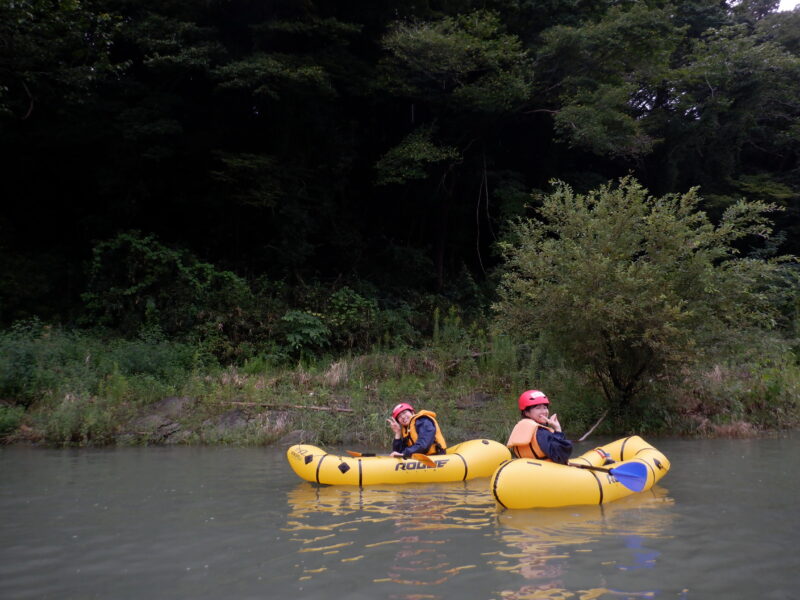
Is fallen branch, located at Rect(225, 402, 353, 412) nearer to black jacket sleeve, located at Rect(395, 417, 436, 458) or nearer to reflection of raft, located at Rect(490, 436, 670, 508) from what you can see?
black jacket sleeve, located at Rect(395, 417, 436, 458)

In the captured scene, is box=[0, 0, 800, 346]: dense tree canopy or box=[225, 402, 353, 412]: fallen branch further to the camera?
box=[0, 0, 800, 346]: dense tree canopy

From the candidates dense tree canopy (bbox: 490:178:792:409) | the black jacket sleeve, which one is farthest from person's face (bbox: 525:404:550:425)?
dense tree canopy (bbox: 490:178:792:409)

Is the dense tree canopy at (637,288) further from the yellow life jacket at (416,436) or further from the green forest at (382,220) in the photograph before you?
the yellow life jacket at (416,436)

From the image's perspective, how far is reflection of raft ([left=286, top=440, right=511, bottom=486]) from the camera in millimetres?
7680

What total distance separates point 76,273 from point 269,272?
5010 millimetres

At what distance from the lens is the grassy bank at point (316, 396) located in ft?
38.6

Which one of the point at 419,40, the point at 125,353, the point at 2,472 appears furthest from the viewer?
the point at 419,40

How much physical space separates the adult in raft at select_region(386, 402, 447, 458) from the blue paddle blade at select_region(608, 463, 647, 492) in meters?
2.24

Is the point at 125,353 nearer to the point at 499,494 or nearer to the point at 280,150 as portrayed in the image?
the point at 280,150

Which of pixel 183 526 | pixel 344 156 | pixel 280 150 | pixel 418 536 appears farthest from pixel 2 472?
pixel 344 156

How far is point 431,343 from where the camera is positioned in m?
16.4

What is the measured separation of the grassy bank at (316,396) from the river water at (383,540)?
3383 mm

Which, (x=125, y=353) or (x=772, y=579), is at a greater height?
(x=125, y=353)

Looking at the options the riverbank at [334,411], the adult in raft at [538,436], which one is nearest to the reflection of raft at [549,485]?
the adult in raft at [538,436]
